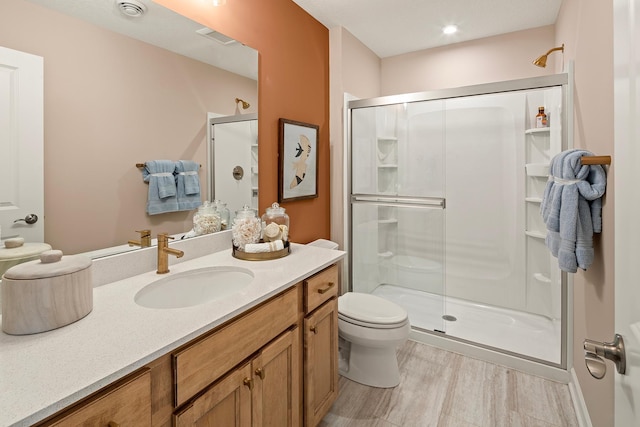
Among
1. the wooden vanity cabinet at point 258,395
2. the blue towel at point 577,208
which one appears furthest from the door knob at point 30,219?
the blue towel at point 577,208

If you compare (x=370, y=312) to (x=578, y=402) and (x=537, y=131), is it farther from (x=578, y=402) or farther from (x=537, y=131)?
(x=537, y=131)

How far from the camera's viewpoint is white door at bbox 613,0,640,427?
561 millimetres

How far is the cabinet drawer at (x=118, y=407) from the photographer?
0.67 m

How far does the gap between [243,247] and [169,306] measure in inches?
17.5

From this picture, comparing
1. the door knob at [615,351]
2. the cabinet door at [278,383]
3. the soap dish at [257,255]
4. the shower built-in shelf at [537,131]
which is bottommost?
the cabinet door at [278,383]

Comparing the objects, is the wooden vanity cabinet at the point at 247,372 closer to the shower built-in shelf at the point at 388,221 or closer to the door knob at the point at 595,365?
the door knob at the point at 595,365

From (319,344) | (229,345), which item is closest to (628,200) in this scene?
(229,345)

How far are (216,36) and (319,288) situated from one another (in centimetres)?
143

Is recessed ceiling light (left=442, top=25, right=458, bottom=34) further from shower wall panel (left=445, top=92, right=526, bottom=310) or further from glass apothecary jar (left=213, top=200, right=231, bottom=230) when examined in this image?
glass apothecary jar (left=213, top=200, right=231, bottom=230)

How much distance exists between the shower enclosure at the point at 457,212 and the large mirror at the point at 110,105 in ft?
5.07

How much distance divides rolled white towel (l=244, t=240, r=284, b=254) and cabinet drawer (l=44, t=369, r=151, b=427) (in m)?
0.86

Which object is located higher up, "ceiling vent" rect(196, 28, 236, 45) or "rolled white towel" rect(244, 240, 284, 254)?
"ceiling vent" rect(196, 28, 236, 45)

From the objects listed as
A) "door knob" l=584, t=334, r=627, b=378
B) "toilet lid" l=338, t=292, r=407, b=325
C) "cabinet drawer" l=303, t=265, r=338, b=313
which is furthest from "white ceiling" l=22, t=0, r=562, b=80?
"door knob" l=584, t=334, r=627, b=378

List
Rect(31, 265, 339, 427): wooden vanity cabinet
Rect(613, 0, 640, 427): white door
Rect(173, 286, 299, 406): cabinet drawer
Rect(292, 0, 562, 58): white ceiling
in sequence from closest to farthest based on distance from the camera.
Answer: Rect(613, 0, 640, 427): white door
Rect(31, 265, 339, 427): wooden vanity cabinet
Rect(173, 286, 299, 406): cabinet drawer
Rect(292, 0, 562, 58): white ceiling
